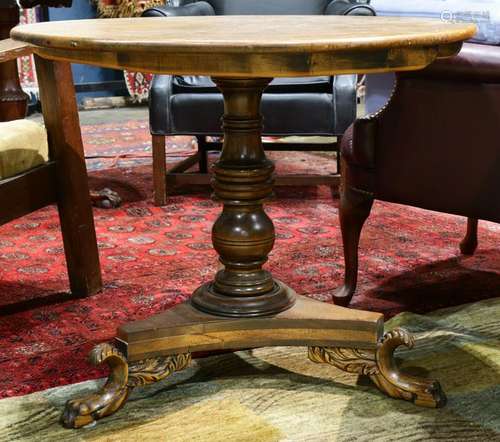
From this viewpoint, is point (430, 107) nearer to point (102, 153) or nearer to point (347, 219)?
point (347, 219)

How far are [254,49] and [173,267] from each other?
134 centimetres

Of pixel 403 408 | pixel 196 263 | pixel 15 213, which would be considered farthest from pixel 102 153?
pixel 403 408

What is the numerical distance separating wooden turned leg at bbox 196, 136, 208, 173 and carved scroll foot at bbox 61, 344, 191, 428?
2.03m

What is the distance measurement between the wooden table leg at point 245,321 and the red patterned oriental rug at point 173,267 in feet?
0.67

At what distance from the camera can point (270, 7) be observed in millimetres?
3781

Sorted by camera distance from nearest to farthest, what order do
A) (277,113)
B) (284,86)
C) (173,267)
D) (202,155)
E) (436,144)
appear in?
(436,144) → (173,267) → (277,113) → (284,86) → (202,155)

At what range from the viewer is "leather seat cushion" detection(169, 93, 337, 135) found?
10.4ft

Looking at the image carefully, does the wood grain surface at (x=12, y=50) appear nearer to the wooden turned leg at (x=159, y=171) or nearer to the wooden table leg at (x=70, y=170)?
the wooden table leg at (x=70, y=170)

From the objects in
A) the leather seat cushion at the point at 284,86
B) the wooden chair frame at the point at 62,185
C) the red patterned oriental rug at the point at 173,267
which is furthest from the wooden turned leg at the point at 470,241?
the wooden chair frame at the point at 62,185

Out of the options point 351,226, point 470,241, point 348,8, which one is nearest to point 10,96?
point 348,8

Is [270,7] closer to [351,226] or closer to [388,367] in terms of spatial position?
[351,226]

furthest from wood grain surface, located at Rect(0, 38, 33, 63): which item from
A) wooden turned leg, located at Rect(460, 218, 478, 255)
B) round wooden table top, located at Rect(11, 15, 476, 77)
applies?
wooden turned leg, located at Rect(460, 218, 478, 255)

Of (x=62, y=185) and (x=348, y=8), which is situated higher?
(x=348, y=8)

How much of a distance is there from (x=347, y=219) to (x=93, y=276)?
2.33 ft
